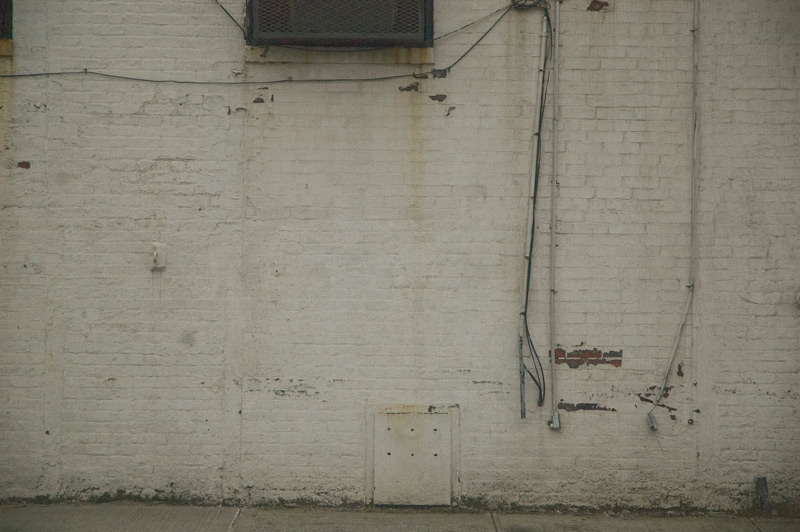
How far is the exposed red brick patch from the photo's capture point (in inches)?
206

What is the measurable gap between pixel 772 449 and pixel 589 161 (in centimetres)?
270

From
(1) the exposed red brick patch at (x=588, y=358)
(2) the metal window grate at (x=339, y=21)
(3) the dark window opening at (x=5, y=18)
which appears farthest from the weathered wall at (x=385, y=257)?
(2) the metal window grate at (x=339, y=21)

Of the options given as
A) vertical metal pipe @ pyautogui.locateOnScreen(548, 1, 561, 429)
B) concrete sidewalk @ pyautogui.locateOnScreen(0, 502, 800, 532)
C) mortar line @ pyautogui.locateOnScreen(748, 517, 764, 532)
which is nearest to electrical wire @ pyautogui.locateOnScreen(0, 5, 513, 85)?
vertical metal pipe @ pyautogui.locateOnScreen(548, 1, 561, 429)

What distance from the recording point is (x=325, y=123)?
5215 mm

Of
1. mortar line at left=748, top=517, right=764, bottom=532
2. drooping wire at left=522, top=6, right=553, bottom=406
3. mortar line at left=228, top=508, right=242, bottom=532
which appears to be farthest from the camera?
drooping wire at left=522, top=6, right=553, bottom=406

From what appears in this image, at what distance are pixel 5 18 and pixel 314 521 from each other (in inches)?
182

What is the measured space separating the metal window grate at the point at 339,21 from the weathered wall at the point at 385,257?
0.99 feet

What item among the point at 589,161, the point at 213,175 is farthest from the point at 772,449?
the point at 213,175

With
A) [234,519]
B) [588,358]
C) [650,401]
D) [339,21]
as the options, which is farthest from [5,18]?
[650,401]

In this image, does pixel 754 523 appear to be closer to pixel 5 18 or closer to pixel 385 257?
pixel 385 257

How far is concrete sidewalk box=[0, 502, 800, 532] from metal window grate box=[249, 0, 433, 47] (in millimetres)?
3631

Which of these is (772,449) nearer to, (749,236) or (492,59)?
(749,236)

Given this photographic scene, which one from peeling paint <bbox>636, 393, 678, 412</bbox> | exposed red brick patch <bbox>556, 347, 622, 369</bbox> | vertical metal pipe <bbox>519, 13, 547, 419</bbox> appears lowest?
peeling paint <bbox>636, 393, 678, 412</bbox>

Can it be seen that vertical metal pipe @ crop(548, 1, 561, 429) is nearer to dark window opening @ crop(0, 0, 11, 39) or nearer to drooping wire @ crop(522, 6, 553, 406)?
drooping wire @ crop(522, 6, 553, 406)
